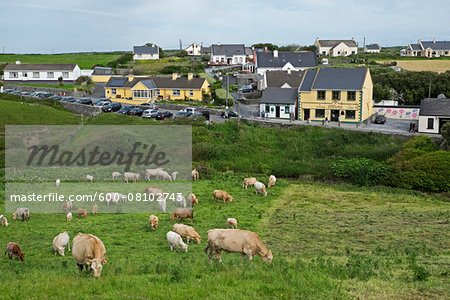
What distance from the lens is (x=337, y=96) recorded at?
5516cm

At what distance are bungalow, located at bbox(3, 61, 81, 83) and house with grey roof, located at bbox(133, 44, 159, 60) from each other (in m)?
26.3

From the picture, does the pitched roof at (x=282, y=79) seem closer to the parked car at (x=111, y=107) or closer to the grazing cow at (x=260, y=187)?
the parked car at (x=111, y=107)

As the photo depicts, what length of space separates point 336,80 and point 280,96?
23.9 ft

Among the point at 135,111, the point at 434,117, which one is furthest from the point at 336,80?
the point at 135,111

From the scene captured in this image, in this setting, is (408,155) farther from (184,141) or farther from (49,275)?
(49,275)

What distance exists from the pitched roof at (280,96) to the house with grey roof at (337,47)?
274 feet

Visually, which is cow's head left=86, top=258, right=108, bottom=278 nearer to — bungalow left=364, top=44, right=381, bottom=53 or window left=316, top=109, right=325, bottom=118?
window left=316, top=109, right=325, bottom=118

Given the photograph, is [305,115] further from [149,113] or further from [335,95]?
[149,113]

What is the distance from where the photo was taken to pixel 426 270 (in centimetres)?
1533

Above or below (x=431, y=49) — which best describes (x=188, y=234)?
below

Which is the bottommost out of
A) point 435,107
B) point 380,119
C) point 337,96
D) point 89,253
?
point 89,253

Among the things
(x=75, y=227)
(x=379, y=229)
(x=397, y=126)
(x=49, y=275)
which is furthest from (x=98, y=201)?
(x=397, y=126)

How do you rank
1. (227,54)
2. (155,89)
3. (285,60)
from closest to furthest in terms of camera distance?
(155,89) → (285,60) → (227,54)

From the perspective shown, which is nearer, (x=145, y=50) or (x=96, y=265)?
(x=96, y=265)
